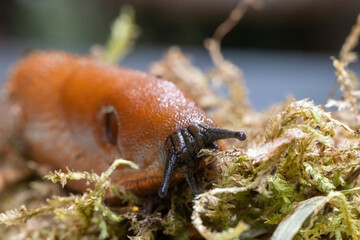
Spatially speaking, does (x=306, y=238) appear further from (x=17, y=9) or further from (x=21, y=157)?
(x=17, y=9)

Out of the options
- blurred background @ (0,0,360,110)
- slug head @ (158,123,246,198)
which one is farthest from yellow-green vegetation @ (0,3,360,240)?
blurred background @ (0,0,360,110)

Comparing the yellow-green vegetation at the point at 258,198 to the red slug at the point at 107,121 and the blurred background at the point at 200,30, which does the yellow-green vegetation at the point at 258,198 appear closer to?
the red slug at the point at 107,121

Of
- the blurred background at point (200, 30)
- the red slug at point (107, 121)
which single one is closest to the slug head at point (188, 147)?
the red slug at point (107, 121)

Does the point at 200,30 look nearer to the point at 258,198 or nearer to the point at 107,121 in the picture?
the point at 107,121

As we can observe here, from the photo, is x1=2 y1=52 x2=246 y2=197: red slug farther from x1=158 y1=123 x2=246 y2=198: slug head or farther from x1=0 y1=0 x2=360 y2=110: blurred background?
x1=0 y1=0 x2=360 y2=110: blurred background

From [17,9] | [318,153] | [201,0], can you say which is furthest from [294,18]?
[318,153]

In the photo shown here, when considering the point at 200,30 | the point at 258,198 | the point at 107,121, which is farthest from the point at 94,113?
the point at 200,30
